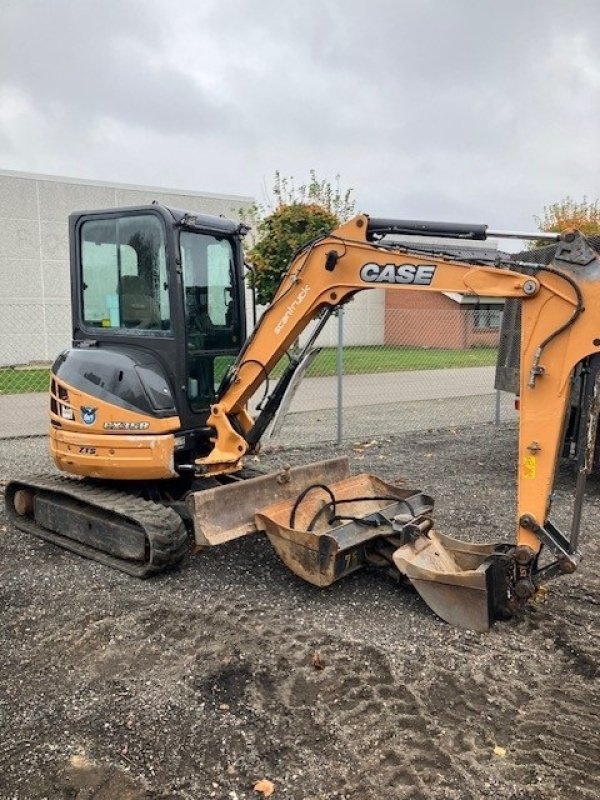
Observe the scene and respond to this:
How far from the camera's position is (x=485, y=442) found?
10.6 meters

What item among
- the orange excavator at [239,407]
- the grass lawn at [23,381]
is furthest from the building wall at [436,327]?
the orange excavator at [239,407]

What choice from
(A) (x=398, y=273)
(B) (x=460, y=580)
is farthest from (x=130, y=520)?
(A) (x=398, y=273)

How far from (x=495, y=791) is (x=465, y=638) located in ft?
4.18

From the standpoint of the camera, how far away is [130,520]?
517cm

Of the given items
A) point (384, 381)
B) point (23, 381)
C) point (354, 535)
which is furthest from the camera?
point (384, 381)

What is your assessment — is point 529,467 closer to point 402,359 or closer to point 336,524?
point 336,524

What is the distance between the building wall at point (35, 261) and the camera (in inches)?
810

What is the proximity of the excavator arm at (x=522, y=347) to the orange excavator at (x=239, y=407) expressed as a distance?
1 cm

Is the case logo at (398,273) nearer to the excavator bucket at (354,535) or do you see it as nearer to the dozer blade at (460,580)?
the excavator bucket at (354,535)

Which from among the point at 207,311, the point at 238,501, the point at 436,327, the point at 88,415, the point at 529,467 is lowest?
the point at 238,501

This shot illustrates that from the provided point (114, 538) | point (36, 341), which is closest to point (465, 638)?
point (114, 538)

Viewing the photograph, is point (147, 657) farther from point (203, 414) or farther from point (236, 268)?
point (236, 268)

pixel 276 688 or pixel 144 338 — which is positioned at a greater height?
pixel 144 338

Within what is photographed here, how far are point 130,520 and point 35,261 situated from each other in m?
18.1
